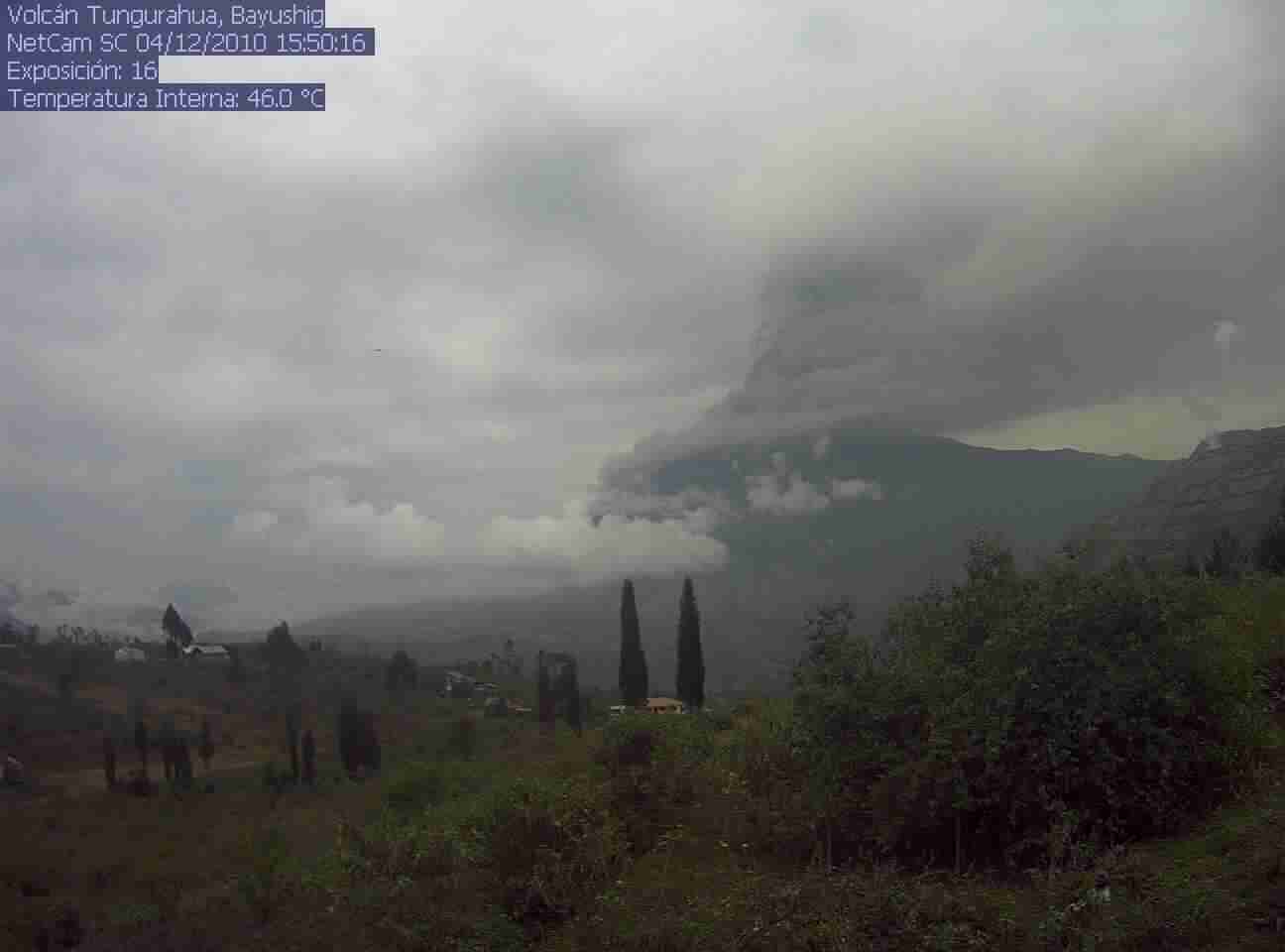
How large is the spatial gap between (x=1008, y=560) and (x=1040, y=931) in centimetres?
429

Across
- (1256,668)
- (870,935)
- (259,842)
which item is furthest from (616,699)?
(870,935)

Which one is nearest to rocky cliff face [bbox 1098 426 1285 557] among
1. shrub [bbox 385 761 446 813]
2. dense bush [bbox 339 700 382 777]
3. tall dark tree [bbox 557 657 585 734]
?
tall dark tree [bbox 557 657 585 734]

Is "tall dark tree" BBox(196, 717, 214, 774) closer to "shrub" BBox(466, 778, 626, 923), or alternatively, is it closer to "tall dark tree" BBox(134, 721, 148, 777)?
"tall dark tree" BBox(134, 721, 148, 777)

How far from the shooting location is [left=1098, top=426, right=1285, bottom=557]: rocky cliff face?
32.0 m

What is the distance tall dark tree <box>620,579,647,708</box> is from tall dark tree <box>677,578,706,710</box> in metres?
2.20

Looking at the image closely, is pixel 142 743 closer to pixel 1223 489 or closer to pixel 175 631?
pixel 175 631

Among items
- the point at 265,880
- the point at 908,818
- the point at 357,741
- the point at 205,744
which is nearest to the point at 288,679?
the point at 205,744

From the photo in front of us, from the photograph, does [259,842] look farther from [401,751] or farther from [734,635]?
[734,635]

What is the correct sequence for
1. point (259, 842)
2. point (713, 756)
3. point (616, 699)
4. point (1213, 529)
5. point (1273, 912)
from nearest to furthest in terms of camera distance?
point (1273, 912) → point (713, 756) → point (259, 842) → point (1213, 529) → point (616, 699)

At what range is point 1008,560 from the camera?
944cm

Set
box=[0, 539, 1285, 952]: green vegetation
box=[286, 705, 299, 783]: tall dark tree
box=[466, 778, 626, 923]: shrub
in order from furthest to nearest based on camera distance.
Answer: box=[286, 705, 299, 783]: tall dark tree < box=[466, 778, 626, 923]: shrub < box=[0, 539, 1285, 952]: green vegetation

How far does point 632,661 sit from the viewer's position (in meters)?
35.7

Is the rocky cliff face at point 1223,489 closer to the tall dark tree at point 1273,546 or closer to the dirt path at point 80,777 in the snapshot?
the tall dark tree at point 1273,546

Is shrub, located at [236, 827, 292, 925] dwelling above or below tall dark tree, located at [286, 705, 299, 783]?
above
